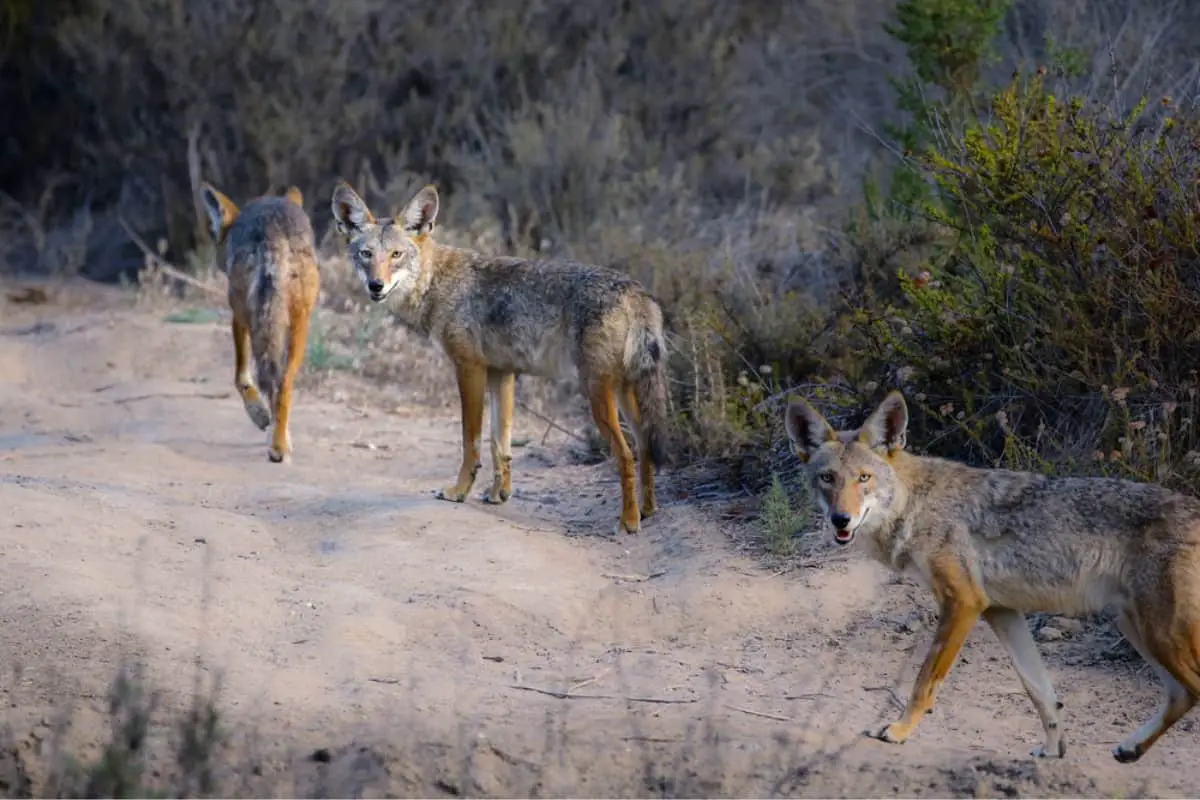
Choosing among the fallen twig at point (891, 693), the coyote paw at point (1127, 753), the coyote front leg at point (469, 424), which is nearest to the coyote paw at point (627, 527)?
the coyote front leg at point (469, 424)

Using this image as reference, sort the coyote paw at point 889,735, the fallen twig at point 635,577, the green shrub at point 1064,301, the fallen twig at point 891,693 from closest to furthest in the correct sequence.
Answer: the coyote paw at point 889,735 < the fallen twig at point 891,693 < the green shrub at point 1064,301 < the fallen twig at point 635,577

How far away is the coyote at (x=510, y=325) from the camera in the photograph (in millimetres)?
8867

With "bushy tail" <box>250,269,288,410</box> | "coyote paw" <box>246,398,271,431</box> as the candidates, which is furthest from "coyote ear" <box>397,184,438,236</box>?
"coyote paw" <box>246,398,271,431</box>

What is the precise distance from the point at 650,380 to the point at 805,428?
2618mm

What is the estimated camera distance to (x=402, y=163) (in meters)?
17.4

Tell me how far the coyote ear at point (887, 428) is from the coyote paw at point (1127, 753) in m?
1.36

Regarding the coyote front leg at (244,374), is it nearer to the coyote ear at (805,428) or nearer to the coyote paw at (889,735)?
the coyote ear at (805,428)

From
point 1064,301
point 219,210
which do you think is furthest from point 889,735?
point 219,210

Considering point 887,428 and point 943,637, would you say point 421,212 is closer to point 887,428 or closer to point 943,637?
point 887,428

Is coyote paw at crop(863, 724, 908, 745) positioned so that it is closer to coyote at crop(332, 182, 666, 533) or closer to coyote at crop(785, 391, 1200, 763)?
coyote at crop(785, 391, 1200, 763)

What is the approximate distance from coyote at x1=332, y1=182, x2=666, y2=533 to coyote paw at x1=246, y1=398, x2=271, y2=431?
61.2 inches

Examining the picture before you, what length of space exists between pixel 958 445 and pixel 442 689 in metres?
3.23

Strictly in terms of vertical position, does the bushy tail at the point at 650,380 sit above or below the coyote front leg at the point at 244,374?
above

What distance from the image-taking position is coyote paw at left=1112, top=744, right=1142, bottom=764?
5.71 metres
